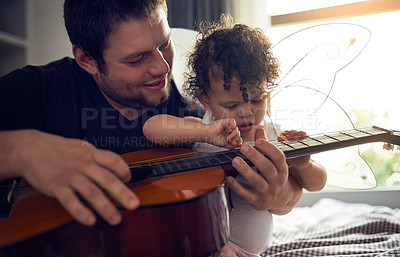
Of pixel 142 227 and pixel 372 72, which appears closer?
pixel 142 227

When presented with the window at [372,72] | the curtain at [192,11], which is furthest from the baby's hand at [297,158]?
the curtain at [192,11]

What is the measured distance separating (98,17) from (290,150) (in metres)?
0.69

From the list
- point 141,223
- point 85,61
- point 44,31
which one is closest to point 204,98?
point 85,61

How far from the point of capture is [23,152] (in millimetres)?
506

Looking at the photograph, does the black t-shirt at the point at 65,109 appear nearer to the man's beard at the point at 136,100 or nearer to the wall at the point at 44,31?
the man's beard at the point at 136,100

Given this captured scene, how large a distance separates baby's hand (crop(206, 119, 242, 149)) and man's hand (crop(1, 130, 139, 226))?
1.16ft

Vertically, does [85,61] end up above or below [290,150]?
above

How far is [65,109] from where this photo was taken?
923mm

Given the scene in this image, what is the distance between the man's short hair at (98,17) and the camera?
2.96 ft

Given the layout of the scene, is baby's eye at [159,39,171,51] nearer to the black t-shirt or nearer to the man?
the man

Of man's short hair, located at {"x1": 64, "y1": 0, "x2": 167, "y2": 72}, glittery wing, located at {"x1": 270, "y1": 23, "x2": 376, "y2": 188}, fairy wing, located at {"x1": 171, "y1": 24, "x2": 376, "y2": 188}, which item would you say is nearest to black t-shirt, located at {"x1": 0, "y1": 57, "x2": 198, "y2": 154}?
man's short hair, located at {"x1": 64, "y1": 0, "x2": 167, "y2": 72}

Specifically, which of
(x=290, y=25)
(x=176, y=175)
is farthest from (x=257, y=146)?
(x=290, y=25)

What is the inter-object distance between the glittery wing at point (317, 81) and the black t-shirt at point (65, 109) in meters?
0.83

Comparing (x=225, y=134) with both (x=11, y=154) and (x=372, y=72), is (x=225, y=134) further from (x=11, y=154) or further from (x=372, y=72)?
(x=372, y=72)
